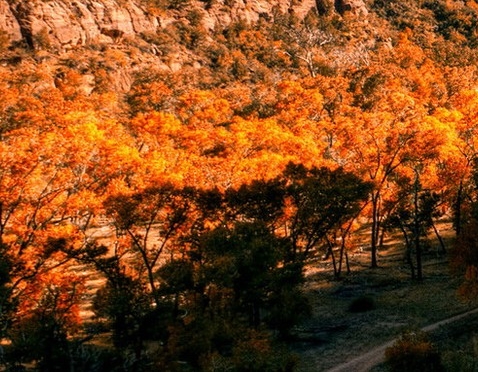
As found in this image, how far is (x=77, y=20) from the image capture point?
116 meters

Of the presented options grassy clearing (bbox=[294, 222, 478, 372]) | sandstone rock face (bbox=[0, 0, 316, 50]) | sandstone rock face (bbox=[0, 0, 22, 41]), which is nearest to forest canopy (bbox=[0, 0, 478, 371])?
grassy clearing (bbox=[294, 222, 478, 372])

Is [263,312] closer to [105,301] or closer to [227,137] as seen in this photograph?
[105,301]

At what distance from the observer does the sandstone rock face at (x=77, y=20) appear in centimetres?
10694

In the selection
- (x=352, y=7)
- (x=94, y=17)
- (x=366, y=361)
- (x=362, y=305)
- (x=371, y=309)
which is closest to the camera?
(x=366, y=361)

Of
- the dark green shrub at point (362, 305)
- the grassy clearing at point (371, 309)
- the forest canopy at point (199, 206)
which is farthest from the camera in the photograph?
the dark green shrub at point (362, 305)

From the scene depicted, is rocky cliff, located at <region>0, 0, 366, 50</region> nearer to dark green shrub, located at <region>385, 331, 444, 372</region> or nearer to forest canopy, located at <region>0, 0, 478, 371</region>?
forest canopy, located at <region>0, 0, 478, 371</region>

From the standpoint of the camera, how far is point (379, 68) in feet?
327

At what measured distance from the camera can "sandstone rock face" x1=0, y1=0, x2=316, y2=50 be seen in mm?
106938

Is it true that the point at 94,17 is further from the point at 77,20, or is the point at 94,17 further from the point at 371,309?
the point at 371,309

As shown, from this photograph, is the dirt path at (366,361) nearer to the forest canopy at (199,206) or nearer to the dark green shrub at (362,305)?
the forest canopy at (199,206)

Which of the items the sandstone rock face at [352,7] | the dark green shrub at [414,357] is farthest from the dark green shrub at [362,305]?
the sandstone rock face at [352,7]

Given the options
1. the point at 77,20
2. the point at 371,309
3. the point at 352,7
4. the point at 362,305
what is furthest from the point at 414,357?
the point at 352,7

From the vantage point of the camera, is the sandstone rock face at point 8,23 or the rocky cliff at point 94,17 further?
the rocky cliff at point 94,17

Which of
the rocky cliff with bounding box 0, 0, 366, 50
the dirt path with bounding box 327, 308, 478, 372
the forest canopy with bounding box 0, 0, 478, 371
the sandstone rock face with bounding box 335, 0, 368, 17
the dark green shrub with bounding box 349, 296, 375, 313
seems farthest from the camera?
the sandstone rock face with bounding box 335, 0, 368, 17
